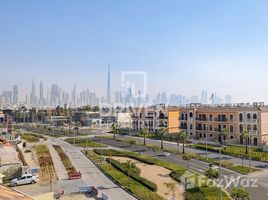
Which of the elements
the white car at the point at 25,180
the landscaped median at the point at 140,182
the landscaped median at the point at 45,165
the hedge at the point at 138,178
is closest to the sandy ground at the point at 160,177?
the landscaped median at the point at 140,182

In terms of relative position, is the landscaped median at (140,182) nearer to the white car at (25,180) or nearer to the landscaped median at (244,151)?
the white car at (25,180)

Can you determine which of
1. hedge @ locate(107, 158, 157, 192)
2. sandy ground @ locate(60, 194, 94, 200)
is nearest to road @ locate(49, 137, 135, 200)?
sandy ground @ locate(60, 194, 94, 200)

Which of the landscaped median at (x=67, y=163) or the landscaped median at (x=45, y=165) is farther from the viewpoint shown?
the landscaped median at (x=67, y=163)

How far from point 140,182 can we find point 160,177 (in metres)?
4.34

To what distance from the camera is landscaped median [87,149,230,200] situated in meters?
28.9

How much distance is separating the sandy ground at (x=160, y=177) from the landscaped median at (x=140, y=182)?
606 millimetres

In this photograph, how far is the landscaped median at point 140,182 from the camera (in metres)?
28.9

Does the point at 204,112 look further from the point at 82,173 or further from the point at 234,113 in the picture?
the point at 82,173

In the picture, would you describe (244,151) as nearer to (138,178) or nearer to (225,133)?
(225,133)

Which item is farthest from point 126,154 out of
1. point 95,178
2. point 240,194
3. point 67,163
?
point 240,194

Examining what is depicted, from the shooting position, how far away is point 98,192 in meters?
30.3

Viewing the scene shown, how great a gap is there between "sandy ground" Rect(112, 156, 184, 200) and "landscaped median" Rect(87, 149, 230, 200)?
1.99ft

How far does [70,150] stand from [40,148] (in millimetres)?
6081

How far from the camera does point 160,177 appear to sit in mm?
37094
